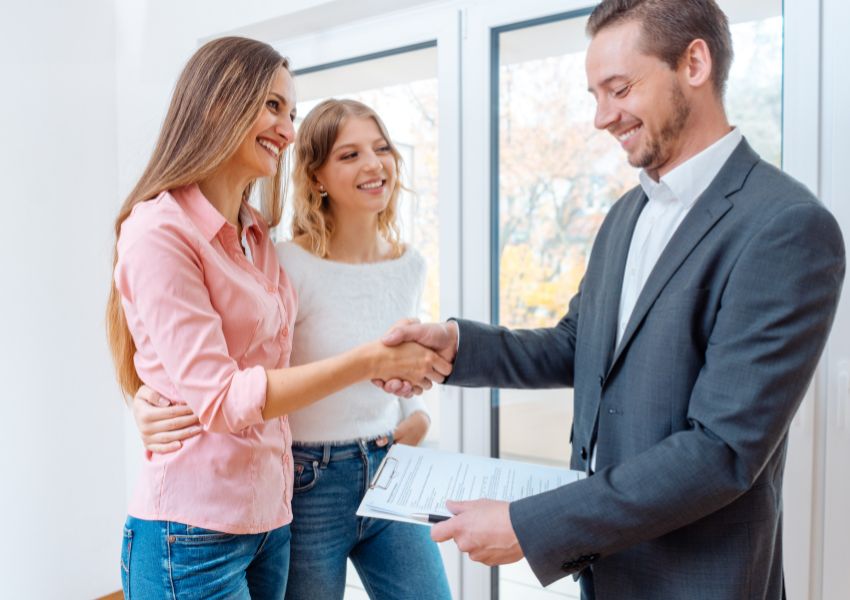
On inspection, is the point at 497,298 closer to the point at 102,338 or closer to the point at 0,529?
the point at 102,338

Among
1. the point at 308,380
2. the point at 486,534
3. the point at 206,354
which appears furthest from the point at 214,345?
the point at 486,534

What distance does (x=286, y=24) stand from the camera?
221cm

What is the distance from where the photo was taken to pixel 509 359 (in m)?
1.53

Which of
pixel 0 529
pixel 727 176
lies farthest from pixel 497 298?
pixel 0 529


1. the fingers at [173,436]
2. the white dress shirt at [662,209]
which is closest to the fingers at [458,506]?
the white dress shirt at [662,209]

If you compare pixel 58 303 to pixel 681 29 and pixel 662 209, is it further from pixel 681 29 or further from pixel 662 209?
pixel 681 29

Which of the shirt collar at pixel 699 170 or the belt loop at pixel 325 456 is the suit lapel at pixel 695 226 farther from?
the belt loop at pixel 325 456

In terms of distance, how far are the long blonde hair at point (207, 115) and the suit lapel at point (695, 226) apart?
29.8 inches

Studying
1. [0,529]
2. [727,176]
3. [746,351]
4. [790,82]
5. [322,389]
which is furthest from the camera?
[0,529]

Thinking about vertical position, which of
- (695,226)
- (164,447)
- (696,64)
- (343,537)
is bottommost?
(343,537)

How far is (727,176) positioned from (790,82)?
562 mm

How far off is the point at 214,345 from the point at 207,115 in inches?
16.5

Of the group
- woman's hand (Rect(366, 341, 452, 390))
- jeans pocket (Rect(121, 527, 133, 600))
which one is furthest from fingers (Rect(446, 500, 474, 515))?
jeans pocket (Rect(121, 527, 133, 600))

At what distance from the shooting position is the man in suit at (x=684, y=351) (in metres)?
1.01
